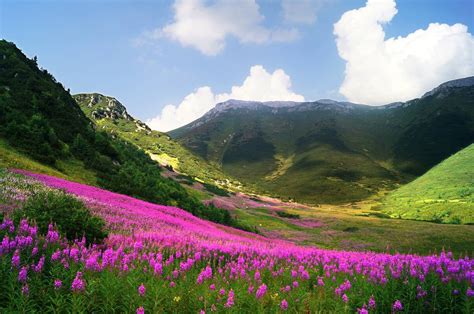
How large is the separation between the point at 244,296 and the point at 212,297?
1.58ft

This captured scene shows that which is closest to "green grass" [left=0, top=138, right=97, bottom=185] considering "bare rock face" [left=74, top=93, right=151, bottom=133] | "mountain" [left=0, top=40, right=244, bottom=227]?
"mountain" [left=0, top=40, right=244, bottom=227]

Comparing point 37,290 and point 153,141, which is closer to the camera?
point 37,290

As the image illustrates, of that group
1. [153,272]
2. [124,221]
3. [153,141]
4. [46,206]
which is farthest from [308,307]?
[153,141]

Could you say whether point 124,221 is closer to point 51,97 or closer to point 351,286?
point 351,286

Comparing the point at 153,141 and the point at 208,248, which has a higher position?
the point at 153,141

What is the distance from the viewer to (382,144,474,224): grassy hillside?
53.8 metres

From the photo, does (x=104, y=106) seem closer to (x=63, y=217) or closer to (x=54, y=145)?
(x=54, y=145)

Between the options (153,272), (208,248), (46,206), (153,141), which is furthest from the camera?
(153,141)

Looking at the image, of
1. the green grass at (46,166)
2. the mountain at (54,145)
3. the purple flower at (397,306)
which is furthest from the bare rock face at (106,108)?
the purple flower at (397,306)

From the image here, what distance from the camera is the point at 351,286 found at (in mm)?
6188

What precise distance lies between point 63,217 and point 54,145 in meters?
24.5

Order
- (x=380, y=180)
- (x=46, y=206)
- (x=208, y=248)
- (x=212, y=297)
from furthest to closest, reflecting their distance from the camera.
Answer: (x=380, y=180), (x=208, y=248), (x=46, y=206), (x=212, y=297)

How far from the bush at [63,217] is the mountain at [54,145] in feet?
48.0

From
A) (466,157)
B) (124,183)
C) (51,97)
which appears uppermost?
(466,157)
